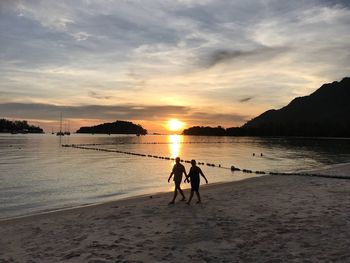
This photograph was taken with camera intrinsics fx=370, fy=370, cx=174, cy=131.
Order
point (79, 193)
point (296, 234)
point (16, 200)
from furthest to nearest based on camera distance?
1. point (79, 193)
2. point (16, 200)
3. point (296, 234)

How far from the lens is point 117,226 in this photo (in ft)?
53.5

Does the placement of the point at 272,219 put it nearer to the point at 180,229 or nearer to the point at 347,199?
the point at 180,229

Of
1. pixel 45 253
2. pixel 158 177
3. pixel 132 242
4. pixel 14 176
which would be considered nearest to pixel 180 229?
pixel 132 242

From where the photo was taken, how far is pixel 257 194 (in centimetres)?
2400

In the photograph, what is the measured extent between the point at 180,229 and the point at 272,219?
422 cm

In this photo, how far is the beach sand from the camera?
39.1 feet

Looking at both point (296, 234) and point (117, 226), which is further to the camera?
point (117, 226)

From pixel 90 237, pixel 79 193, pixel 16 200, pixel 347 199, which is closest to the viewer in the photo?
pixel 90 237

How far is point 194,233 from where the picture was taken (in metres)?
14.5

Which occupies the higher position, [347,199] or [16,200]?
[347,199]

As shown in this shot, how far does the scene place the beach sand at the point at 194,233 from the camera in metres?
11.9

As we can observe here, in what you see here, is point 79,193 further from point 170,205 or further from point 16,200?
point 170,205

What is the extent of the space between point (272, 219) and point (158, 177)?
29839 millimetres

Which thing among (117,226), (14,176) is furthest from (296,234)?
(14,176)
